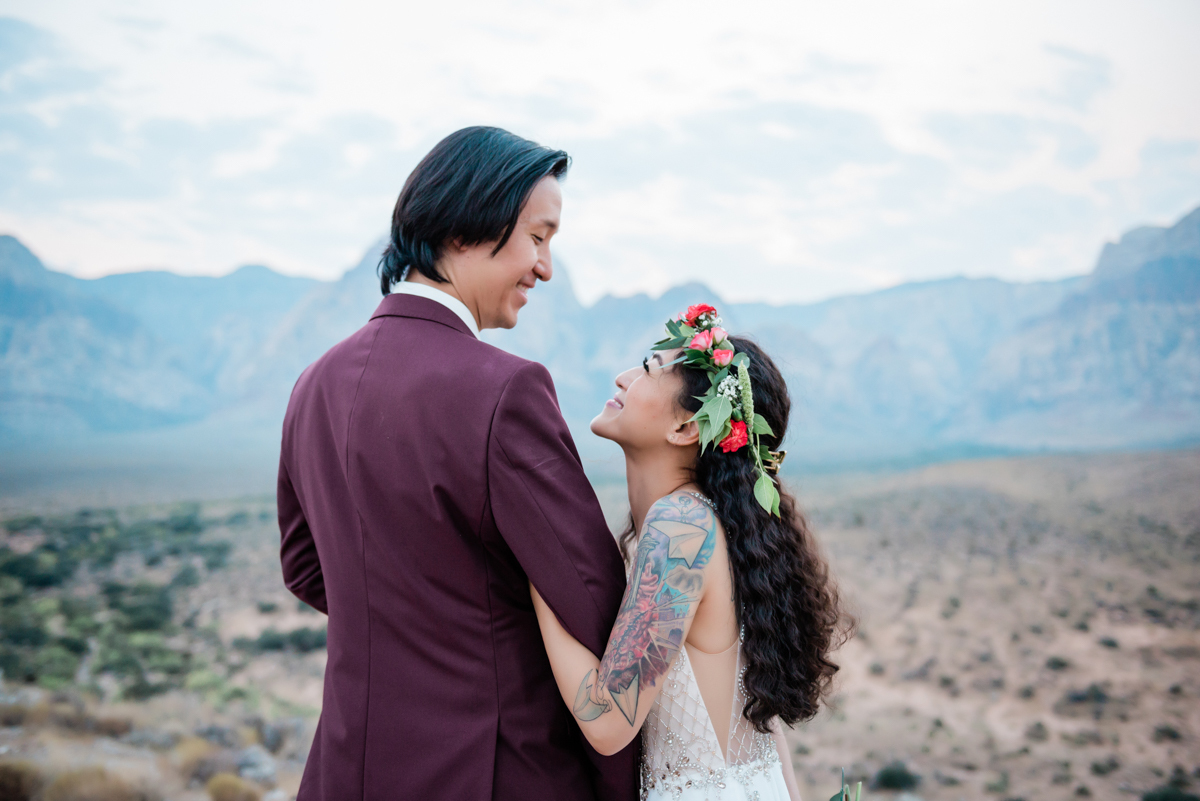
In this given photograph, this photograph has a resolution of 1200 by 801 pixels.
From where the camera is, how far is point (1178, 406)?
78.7 m

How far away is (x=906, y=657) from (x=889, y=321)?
371ft

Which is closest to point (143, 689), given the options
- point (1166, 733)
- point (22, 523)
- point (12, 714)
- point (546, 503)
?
point (12, 714)

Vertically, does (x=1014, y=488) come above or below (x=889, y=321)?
below

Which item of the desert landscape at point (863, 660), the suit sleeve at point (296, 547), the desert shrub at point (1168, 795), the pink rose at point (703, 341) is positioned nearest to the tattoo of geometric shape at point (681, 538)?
the pink rose at point (703, 341)

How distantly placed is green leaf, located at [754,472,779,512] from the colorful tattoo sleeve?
0.55 feet

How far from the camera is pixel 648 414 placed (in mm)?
2148

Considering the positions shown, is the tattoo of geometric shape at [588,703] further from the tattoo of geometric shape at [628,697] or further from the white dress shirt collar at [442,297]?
the white dress shirt collar at [442,297]

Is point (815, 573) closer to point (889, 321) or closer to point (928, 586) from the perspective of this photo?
point (928, 586)

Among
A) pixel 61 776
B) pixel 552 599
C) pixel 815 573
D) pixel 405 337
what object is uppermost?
pixel 405 337

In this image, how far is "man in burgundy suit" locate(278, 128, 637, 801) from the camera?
1.49 m

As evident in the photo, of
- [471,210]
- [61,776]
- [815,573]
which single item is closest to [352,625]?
[471,210]

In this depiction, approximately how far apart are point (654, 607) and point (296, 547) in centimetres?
100

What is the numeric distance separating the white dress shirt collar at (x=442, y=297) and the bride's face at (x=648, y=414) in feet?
1.83

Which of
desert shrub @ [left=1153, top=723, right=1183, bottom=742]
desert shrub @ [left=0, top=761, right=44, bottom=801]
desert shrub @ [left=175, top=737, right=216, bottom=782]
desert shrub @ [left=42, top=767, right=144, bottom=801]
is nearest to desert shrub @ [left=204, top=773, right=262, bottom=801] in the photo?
desert shrub @ [left=175, top=737, right=216, bottom=782]
